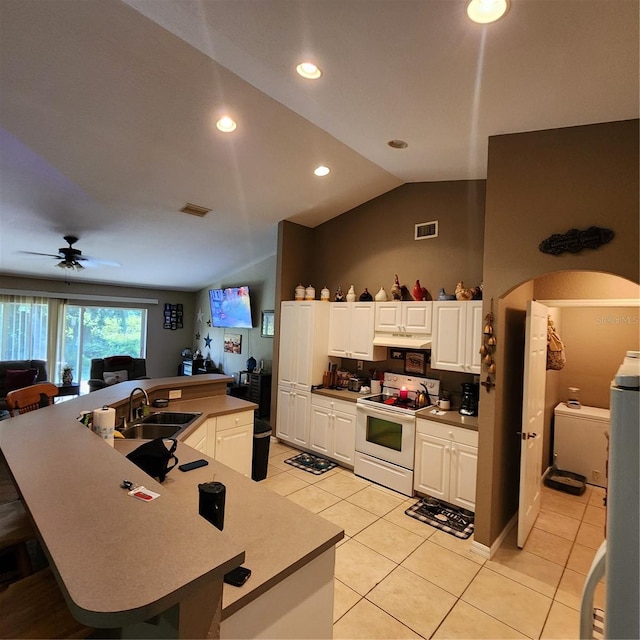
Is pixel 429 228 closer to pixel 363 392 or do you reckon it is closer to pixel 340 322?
pixel 340 322

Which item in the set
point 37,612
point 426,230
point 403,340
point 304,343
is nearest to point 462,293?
point 403,340

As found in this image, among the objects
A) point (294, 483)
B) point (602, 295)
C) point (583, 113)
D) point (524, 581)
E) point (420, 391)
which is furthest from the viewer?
point (420, 391)

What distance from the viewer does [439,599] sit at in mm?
2283

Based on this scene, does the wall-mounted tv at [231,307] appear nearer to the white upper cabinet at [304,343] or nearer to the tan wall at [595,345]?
the white upper cabinet at [304,343]

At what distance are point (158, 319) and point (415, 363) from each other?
633 cm

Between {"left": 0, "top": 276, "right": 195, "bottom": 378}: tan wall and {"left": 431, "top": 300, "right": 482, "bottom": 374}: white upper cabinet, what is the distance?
21.9 feet

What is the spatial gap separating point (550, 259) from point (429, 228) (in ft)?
5.81

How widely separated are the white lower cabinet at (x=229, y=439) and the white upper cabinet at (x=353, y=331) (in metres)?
1.60

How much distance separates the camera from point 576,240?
2.37 meters

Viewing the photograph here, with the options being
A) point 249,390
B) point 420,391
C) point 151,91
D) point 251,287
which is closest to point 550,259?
point 420,391

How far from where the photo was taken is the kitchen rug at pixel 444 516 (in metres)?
3.05

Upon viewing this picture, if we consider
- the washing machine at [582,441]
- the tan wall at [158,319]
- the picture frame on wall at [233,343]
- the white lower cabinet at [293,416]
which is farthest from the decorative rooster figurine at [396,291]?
the tan wall at [158,319]

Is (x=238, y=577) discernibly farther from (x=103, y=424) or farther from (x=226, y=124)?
(x=226, y=124)

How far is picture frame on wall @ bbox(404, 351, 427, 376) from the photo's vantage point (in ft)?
13.6
